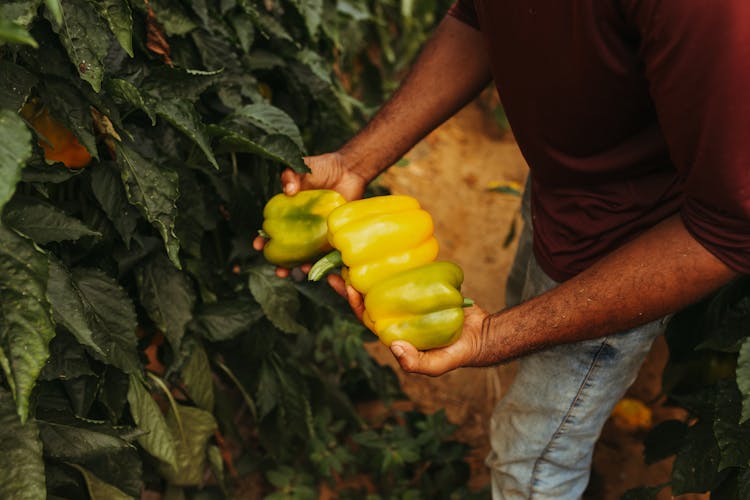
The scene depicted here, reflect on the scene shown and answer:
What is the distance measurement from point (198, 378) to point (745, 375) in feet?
4.32

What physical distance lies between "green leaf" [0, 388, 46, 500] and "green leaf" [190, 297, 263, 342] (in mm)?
599

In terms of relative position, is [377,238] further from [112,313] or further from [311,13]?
[311,13]

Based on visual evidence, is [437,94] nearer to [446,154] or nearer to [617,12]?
[617,12]

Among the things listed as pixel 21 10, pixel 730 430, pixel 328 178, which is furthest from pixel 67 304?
pixel 730 430

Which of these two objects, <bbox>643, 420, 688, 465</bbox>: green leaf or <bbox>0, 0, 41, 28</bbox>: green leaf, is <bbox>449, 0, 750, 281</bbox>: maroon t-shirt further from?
<bbox>0, 0, 41, 28</bbox>: green leaf

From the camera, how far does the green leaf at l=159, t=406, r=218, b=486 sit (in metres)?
2.05

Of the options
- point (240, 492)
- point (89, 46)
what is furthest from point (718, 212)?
point (240, 492)

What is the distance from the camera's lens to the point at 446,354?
1662 mm

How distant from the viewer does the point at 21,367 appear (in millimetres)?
1145

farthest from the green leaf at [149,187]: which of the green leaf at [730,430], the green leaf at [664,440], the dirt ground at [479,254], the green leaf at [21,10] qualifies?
the green leaf at [664,440]

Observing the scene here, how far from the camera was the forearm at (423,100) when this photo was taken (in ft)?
6.71

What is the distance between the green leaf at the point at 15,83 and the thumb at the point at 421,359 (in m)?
0.87

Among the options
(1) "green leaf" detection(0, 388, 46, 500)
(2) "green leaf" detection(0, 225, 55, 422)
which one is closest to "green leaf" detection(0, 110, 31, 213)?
(2) "green leaf" detection(0, 225, 55, 422)

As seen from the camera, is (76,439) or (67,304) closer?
(67,304)
